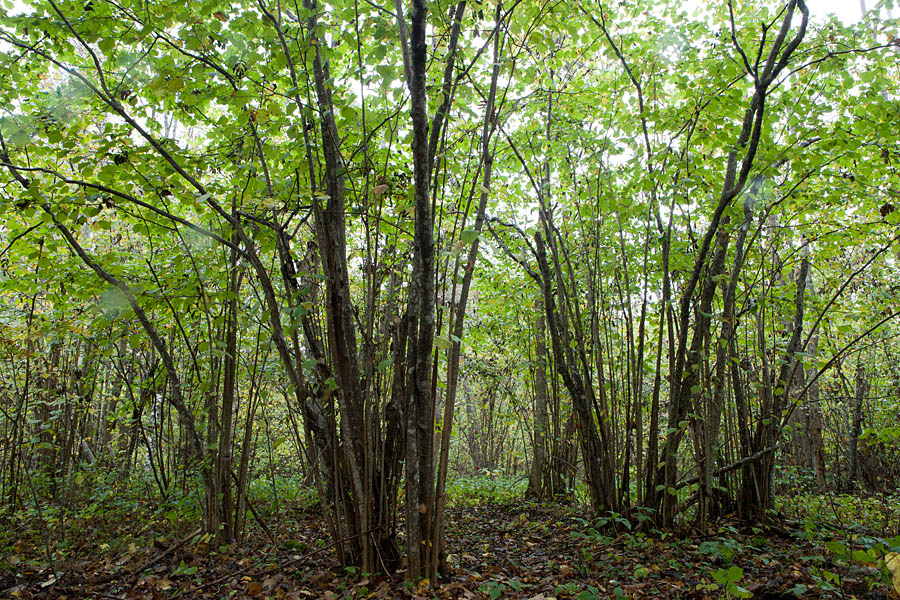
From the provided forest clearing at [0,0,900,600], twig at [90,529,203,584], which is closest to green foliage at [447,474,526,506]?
forest clearing at [0,0,900,600]

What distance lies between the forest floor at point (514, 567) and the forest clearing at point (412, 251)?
0.03 meters

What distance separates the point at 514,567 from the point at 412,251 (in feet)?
6.64

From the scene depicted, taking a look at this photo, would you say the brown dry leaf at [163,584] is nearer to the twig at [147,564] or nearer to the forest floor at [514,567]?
the forest floor at [514,567]

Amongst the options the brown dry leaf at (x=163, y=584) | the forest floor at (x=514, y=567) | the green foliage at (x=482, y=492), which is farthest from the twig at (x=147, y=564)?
the green foliage at (x=482, y=492)

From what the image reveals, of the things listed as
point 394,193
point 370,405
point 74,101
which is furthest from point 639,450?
point 74,101

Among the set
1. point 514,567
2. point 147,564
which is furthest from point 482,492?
point 147,564

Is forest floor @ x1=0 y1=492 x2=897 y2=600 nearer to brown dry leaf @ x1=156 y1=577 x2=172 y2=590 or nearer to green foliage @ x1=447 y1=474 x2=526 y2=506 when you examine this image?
brown dry leaf @ x1=156 y1=577 x2=172 y2=590

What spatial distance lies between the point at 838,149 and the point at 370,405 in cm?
316

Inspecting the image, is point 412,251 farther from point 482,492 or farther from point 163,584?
point 482,492

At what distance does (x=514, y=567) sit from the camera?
10.5 feet

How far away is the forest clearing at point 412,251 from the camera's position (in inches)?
100

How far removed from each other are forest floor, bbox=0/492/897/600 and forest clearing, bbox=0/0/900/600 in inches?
1.2

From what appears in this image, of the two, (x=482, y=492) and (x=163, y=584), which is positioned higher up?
(x=163, y=584)

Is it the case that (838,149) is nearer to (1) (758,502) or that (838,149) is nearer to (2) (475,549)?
(1) (758,502)
